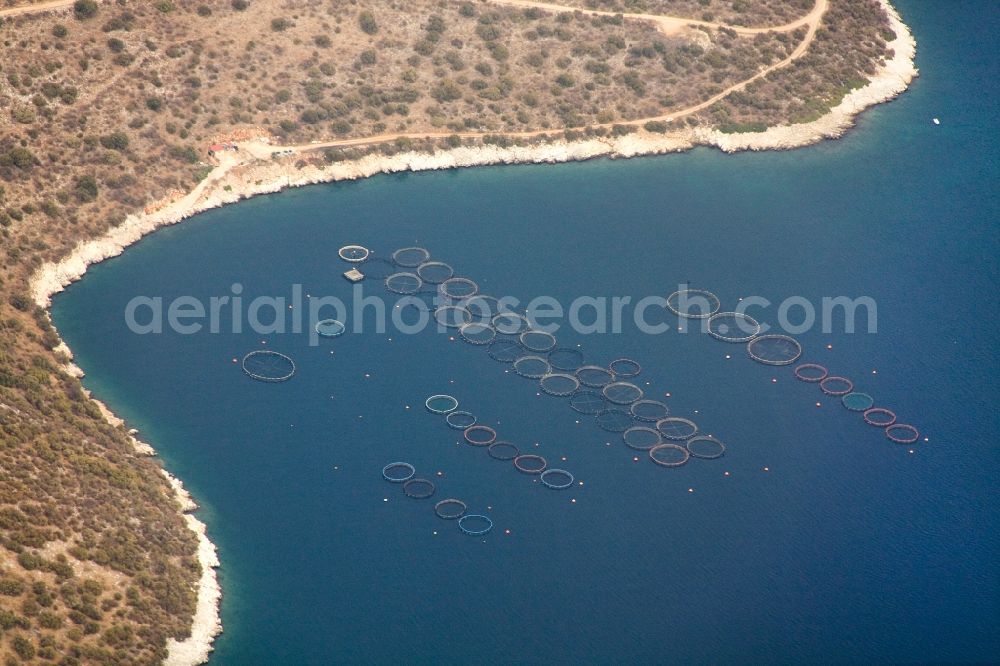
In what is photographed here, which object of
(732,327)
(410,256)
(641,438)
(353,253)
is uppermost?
(732,327)

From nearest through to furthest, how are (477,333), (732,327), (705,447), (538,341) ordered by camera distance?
(705,447) < (538,341) < (477,333) < (732,327)

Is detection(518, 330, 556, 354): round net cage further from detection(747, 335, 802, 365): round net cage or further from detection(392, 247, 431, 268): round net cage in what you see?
detection(747, 335, 802, 365): round net cage

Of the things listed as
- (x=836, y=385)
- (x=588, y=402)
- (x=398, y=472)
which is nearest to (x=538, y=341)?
(x=588, y=402)

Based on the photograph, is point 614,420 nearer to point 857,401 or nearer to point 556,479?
point 556,479

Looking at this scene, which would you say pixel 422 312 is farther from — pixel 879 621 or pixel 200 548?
pixel 879 621

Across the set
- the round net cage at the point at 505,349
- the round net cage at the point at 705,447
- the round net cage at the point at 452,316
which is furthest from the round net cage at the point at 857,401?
the round net cage at the point at 452,316

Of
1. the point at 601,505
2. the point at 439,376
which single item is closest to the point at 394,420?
the point at 439,376
